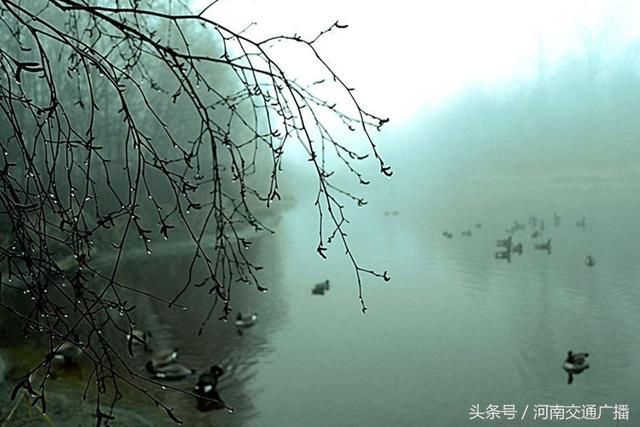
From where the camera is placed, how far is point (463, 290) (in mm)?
6371

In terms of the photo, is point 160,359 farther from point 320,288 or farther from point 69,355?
point 320,288

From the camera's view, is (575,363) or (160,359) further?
(160,359)

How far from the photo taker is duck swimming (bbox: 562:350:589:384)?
4.16m

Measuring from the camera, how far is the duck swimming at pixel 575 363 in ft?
13.6

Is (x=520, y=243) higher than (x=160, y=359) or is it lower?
higher

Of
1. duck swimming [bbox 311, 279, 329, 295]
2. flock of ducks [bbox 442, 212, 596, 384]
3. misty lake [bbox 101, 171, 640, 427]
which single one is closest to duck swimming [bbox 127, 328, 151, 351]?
misty lake [bbox 101, 171, 640, 427]

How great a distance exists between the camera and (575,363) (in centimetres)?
420

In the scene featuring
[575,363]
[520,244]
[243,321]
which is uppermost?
[520,244]

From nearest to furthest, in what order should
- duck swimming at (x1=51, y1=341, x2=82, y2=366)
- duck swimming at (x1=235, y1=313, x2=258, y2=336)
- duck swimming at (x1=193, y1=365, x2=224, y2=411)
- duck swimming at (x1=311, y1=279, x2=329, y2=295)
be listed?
duck swimming at (x1=193, y1=365, x2=224, y2=411) < duck swimming at (x1=51, y1=341, x2=82, y2=366) < duck swimming at (x1=235, y1=313, x2=258, y2=336) < duck swimming at (x1=311, y1=279, x2=329, y2=295)

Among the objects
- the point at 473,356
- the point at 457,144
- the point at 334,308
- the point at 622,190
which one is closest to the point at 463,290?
the point at 334,308

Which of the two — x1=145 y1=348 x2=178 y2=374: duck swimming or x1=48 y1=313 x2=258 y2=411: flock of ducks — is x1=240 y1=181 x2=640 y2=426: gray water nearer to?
x1=48 y1=313 x2=258 y2=411: flock of ducks

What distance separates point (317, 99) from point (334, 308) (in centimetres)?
534

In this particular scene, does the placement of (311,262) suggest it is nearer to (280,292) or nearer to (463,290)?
(280,292)

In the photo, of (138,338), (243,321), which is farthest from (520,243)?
(138,338)
